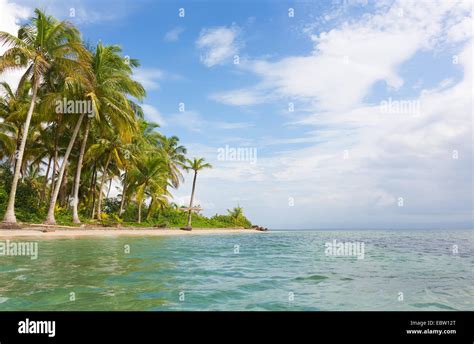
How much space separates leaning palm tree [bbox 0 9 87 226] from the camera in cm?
2152

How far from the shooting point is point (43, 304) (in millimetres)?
5332

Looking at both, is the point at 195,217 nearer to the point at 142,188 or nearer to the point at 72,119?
the point at 142,188

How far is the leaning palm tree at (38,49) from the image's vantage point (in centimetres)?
2152

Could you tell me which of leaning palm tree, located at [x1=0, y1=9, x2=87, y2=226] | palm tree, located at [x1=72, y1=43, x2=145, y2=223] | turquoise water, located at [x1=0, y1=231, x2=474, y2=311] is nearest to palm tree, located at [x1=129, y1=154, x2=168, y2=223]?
palm tree, located at [x1=72, y1=43, x2=145, y2=223]

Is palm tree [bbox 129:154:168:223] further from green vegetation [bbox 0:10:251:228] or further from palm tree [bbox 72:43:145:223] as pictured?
palm tree [bbox 72:43:145:223]

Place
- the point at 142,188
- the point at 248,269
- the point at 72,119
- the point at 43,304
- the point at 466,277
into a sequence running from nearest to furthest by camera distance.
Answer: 1. the point at 43,304
2. the point at 466,277
3. the point at 248,269
4. the point at 72,119
5. the point at 142,188

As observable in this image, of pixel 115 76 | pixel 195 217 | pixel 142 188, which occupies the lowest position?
pixel 195 217

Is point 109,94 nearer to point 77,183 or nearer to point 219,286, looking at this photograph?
point 77,183

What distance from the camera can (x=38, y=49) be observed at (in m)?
23.2

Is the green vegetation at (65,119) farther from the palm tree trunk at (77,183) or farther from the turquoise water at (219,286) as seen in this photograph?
the turquoise water at (219,286)

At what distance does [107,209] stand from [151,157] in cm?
1025

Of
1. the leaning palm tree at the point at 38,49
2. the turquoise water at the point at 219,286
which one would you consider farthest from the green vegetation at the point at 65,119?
the turquoise water at the point at 219,286
